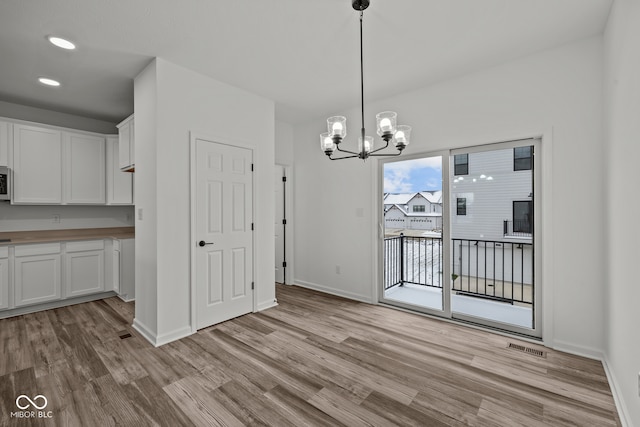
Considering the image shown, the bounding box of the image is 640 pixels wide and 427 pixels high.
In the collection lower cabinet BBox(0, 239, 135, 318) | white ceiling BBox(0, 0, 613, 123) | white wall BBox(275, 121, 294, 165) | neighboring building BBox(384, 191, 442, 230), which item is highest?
white ceiling BBox(0, 0, 613, 123)

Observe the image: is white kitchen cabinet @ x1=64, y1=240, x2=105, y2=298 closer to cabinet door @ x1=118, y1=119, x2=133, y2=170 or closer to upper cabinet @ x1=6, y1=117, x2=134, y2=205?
upper cabinet @ x1=6, y1=117, x2=134, y2=205

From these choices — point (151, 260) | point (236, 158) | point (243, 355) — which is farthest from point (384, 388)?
point (236, 158)

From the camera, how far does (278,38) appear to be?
8.57 feet

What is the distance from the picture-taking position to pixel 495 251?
3281 millimetres

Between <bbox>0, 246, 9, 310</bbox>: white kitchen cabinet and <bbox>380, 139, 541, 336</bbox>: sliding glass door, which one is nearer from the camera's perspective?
<bbox>380, 139, 541, 336</bbox>: sliding glass door

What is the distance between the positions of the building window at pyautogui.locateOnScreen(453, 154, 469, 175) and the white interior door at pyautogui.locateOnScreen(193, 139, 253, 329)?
250 centimetres

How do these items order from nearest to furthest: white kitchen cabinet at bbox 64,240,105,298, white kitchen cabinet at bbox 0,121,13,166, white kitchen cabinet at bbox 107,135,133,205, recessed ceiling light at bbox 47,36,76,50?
recessed ceiling light at bbox 47,36,76,50, white kitchen cabinet at bbox 0,121,13,166, white kitchen cabinet at bbox 64,240,105,298, white kitchen cabinet at bbox 107,135,133,205

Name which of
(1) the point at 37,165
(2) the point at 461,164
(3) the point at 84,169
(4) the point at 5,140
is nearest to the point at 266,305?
(2) the point at 461,164

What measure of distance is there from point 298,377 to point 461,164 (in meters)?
2.85

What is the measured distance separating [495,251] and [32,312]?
5712 millimetres

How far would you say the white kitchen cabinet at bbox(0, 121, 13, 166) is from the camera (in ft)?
12.1

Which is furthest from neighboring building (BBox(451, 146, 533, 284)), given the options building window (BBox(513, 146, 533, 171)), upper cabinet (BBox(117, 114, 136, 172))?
upper cabinet (BBox(117, 114, 136, 172))

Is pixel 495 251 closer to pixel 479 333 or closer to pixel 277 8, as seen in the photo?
pixel 479 333

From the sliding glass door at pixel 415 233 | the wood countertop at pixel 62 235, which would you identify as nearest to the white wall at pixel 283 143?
the sliding glass door at pixel 415 233
